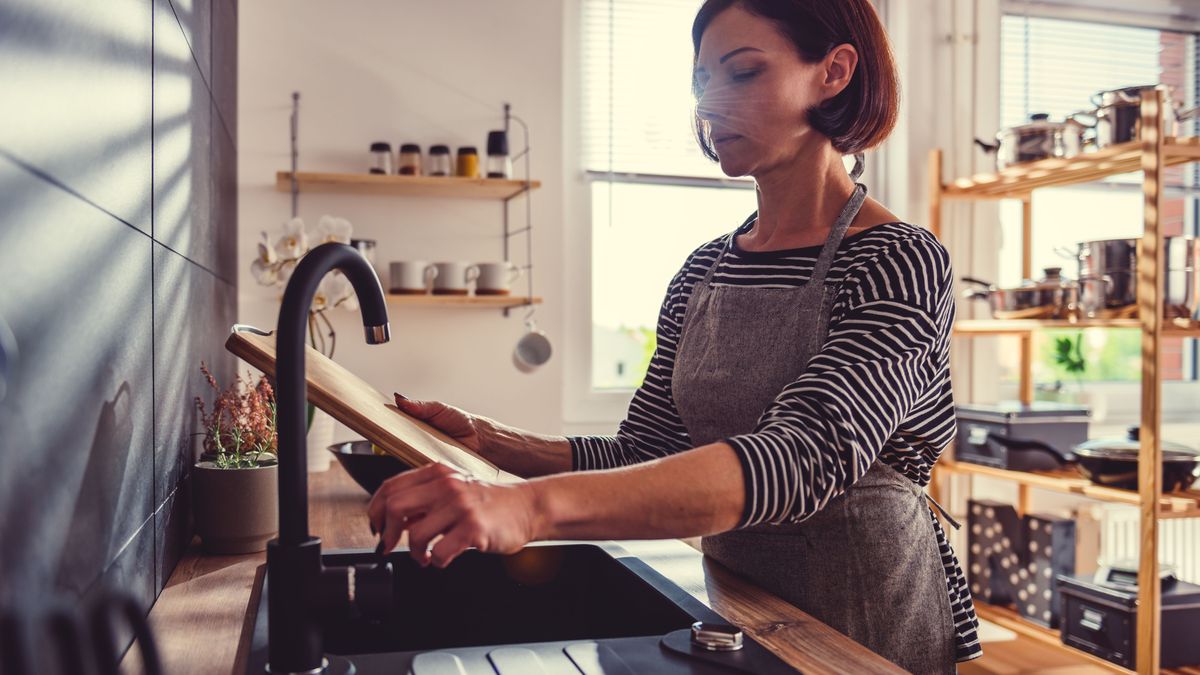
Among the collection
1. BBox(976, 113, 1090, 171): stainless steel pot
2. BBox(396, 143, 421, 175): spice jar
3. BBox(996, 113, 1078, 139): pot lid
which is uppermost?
BBox(996, 113, 1078, 139): pot lid

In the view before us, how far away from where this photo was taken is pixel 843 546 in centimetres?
108

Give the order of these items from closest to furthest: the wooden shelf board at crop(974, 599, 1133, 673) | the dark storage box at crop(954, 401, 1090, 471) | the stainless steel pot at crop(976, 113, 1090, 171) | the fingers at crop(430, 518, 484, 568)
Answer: the fingers at crop(430, 518, 484, 568)
the wooden shelf board at crop(974, 599, 1133, 673)
the stainless steel pot at crop(976, 113, 1090, 171)
the dark storage box at crop(954, 401, 1090, 471)

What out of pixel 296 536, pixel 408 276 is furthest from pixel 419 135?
pixel 296 536

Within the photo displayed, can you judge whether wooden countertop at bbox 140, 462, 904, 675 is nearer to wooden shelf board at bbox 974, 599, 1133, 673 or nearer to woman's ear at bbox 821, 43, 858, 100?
woman's ear at bbox 821, 43, 858, 100

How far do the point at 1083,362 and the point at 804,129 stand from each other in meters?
2.56

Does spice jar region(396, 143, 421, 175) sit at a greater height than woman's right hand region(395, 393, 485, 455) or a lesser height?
greater

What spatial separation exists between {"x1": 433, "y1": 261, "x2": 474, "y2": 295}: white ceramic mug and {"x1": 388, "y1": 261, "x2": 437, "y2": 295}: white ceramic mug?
0.5 inches

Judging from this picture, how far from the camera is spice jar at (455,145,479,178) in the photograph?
98.7 inches

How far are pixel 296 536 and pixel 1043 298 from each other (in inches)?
98.5

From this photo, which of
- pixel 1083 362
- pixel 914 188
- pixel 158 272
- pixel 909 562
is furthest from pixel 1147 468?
pixel 158 272

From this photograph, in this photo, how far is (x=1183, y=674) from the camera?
247 cm

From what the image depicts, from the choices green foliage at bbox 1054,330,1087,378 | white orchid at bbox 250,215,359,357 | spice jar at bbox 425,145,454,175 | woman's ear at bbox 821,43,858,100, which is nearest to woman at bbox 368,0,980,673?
woman's ear at bbox 821,43,858,100

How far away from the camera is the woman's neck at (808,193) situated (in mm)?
1150

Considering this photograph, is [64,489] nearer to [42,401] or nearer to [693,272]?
[42,401]
